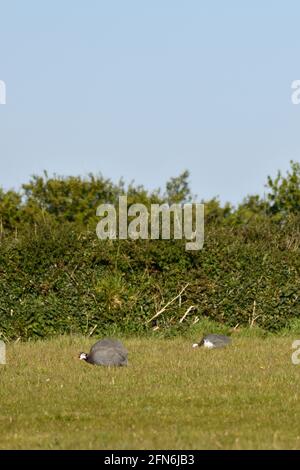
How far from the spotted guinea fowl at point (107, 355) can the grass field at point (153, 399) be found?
0.22 metres

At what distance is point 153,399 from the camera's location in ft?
44.8

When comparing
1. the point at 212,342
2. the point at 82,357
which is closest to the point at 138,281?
the point at 212,342

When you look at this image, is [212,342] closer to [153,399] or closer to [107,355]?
[107,355]

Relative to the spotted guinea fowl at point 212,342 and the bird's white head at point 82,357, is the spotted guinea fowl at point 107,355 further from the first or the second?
the spotted guinea fowl at point 212,342

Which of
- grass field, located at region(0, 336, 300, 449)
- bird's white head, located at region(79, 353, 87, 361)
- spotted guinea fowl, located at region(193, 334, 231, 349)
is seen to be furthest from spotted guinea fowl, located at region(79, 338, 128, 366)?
spotted guinea fowl, located at region(193, 334, 231, 349)

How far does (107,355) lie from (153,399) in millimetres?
3647

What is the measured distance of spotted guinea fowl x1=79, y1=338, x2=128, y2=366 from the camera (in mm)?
17141

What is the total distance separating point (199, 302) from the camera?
22859mm

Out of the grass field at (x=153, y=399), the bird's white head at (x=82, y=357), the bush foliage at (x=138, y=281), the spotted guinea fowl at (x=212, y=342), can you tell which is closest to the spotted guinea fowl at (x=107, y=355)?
the bird's white head at (x=82, y=357)

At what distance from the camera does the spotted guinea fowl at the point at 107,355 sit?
1714cm

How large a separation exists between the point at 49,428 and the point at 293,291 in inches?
510

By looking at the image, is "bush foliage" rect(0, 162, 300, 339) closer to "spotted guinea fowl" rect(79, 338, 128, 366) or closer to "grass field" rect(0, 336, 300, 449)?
"grass field" rect(0, 336, 300, 449)
